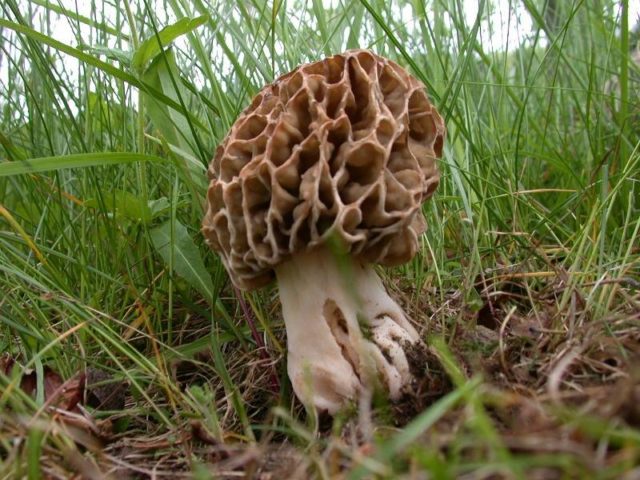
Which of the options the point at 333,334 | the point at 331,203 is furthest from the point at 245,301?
the point at 331,203

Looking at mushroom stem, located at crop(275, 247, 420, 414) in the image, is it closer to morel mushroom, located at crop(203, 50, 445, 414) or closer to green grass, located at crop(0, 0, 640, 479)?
morel mushroom, located at crop(203, 50, 445, 414)

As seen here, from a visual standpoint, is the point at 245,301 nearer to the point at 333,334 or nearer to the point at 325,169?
the point at 333,334

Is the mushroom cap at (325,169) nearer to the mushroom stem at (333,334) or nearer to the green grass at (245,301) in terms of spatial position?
the mushroom stem at (333,334)

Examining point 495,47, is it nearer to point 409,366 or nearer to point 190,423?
point 409,366

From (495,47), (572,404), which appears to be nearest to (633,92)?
(495,47)

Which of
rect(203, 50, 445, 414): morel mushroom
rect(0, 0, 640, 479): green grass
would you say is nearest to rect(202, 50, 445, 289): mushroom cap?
rect(203, 50, 445, 414): morel mushroom

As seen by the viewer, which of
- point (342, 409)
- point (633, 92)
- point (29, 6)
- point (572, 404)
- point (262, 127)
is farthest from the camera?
point (633, 92)

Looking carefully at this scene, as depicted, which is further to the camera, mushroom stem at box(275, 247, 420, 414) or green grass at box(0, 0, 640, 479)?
mushroom stem at box(275, 247, 420, 414)
